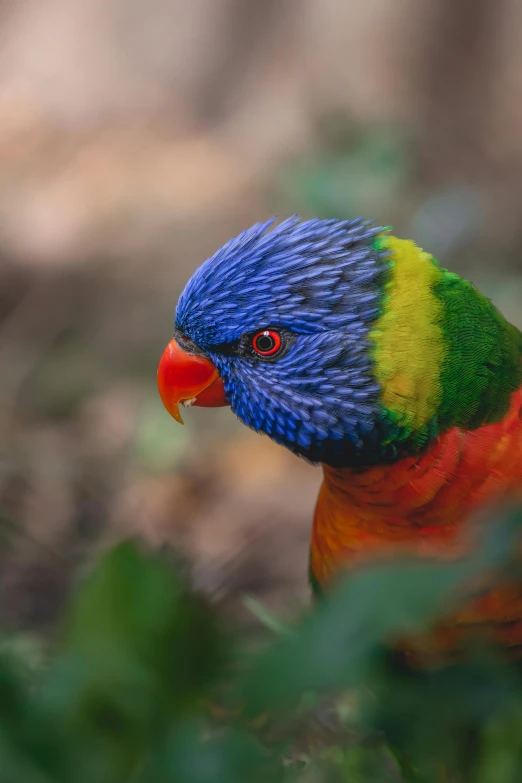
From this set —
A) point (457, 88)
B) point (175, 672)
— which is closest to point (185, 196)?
point (457, 88)

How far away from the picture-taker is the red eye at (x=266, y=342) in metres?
1.73

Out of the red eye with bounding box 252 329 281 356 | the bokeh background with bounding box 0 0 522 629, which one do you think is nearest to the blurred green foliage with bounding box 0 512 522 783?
the red eye with bounding box 252 329 281 356

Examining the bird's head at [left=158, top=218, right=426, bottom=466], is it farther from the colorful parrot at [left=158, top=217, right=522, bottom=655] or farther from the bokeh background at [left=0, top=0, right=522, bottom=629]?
the bokeh background at [left=0, top=0, right=522, bottom=629]

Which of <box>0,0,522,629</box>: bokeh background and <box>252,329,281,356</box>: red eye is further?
<box>0,0,522,629</box>: bokeh background

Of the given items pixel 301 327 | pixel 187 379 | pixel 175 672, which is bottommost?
pixel 175 672

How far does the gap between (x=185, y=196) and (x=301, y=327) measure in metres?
3.87

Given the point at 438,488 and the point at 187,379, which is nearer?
the point at 438,488

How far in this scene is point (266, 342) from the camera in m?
1.75

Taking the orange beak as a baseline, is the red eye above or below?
above

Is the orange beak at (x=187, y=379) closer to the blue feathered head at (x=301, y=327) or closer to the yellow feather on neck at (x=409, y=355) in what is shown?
the blue feathered head at (x=301, y=327)

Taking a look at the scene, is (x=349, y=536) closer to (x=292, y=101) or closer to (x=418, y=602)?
(x=418, y=602)

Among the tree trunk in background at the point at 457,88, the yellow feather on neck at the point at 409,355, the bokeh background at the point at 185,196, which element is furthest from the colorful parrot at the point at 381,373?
the tree trunk in background at the point at 457,88

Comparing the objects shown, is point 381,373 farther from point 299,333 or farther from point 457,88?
point 457,88

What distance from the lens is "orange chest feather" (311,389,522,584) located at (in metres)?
1.68
